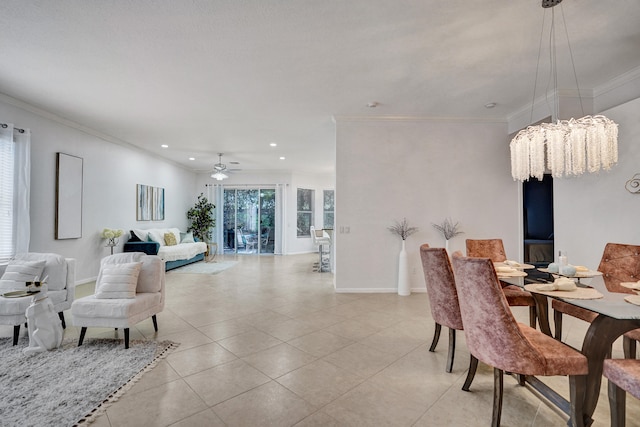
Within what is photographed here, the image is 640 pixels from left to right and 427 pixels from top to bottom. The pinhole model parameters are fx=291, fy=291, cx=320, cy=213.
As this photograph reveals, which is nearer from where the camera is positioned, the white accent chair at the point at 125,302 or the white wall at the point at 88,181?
the white accent chair at the point at 125,302

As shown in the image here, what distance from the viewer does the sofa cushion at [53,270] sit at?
10.9 feet

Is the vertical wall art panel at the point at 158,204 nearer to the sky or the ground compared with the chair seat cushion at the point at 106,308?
nearer to the sky

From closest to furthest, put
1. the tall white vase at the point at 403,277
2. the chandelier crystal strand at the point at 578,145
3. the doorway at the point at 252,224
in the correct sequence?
the chandelier crystal strand at the point at 578,145 < the tall white vase at the point at 403,277 < the doorway at the point at 252,224

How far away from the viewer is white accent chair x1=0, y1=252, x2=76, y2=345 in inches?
114

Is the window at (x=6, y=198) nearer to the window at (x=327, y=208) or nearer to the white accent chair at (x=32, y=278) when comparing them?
the white accent chair at (x=32, y=278)

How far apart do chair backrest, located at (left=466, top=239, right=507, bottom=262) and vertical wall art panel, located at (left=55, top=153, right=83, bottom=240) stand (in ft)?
21.1

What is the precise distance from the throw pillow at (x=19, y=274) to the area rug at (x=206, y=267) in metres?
3.75

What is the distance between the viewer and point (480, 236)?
5012 millimetres

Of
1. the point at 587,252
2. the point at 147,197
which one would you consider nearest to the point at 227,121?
the point at 147,197

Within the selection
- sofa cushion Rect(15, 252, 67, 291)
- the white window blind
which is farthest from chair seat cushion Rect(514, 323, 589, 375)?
the white window blind

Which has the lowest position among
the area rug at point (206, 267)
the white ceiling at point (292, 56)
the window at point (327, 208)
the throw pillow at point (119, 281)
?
the area rug at point (206, 267)

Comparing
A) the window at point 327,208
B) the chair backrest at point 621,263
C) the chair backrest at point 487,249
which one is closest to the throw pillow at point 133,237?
the window at point 327,208

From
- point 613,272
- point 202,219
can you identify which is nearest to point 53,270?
point 613,272

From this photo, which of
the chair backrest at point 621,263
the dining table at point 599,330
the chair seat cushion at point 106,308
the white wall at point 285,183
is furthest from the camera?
the white wall at point 285,183
